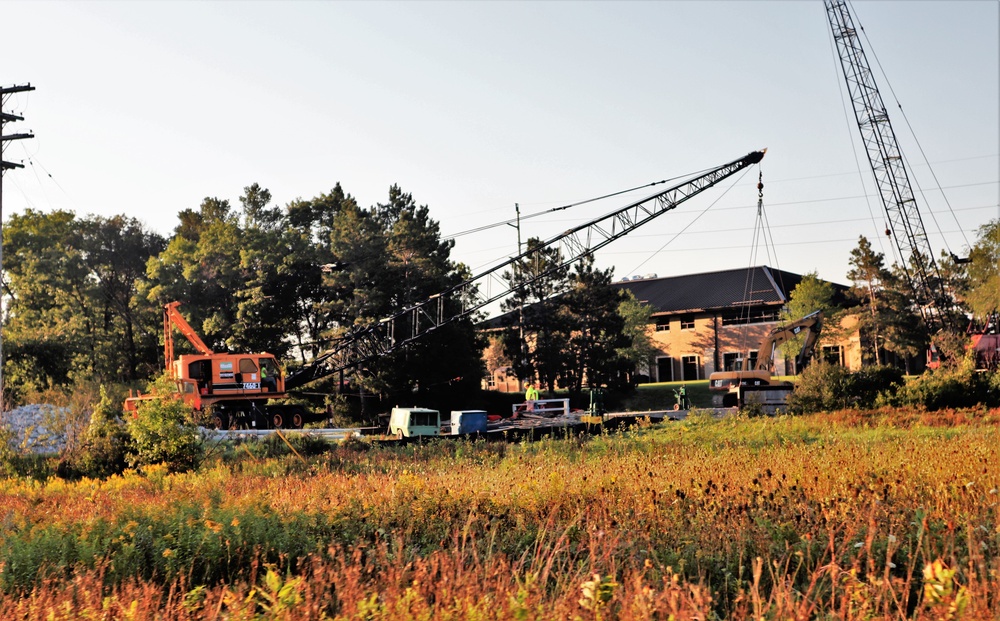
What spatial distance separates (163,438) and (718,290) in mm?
59936

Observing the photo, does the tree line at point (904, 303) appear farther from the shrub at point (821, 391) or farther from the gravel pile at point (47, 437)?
the gravel pile at point (47, 437)

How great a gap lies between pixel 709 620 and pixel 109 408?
1787cm

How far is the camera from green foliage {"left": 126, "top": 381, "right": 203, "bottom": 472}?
60.4 feet

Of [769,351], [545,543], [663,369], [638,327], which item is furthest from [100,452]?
[663,369]

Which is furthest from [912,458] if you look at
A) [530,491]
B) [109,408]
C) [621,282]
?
→ [621,282]

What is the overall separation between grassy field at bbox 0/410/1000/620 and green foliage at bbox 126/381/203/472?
374 centimetres

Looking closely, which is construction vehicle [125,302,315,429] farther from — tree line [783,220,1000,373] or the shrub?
tree line [783,220,1000,373]

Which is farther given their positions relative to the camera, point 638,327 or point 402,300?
point 638,327

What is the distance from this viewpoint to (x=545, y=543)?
8.44m

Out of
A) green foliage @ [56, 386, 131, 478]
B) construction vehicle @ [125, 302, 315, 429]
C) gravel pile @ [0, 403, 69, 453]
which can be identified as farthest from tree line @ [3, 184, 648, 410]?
green foliage @ [56, 386, 131, 478]

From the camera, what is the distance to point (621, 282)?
81.2m

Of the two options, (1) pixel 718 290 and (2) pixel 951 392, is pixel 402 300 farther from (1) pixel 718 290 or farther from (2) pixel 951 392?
(1) pixel 718 290

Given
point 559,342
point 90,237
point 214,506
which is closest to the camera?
point 214,506

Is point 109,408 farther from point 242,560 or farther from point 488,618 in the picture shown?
point 488,618
